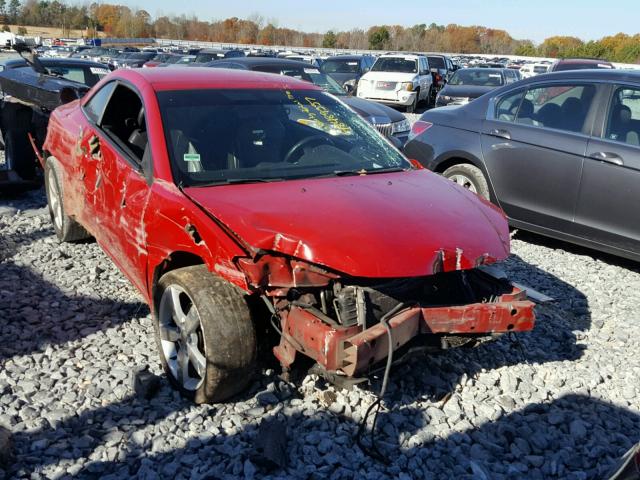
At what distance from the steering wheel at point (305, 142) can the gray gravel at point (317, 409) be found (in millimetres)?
1366

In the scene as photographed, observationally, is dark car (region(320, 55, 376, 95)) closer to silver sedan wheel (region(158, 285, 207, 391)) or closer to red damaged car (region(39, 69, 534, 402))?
red damaged car (region(39, 69, 534, 402))

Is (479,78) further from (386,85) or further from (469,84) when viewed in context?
(386,85)

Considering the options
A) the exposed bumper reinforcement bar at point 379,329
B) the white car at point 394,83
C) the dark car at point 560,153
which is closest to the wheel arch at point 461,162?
the dark car at point 560,153

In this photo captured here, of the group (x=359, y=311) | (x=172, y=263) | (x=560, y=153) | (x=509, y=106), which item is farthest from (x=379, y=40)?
(x=359, y=311)

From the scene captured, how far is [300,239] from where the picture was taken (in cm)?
299

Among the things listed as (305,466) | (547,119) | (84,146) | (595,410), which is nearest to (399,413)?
(305,466)

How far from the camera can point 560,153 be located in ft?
19.4

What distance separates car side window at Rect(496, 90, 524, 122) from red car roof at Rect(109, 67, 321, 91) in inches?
103

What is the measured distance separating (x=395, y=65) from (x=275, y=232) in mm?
17853

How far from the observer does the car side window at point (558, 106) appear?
594 centimetres

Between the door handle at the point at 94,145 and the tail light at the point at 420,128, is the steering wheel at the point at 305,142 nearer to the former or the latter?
the door handle at the point at 94,145

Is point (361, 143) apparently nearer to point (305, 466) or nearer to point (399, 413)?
point (399, 413)

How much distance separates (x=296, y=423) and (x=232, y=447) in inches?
14.8

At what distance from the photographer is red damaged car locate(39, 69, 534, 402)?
301 centimetres
